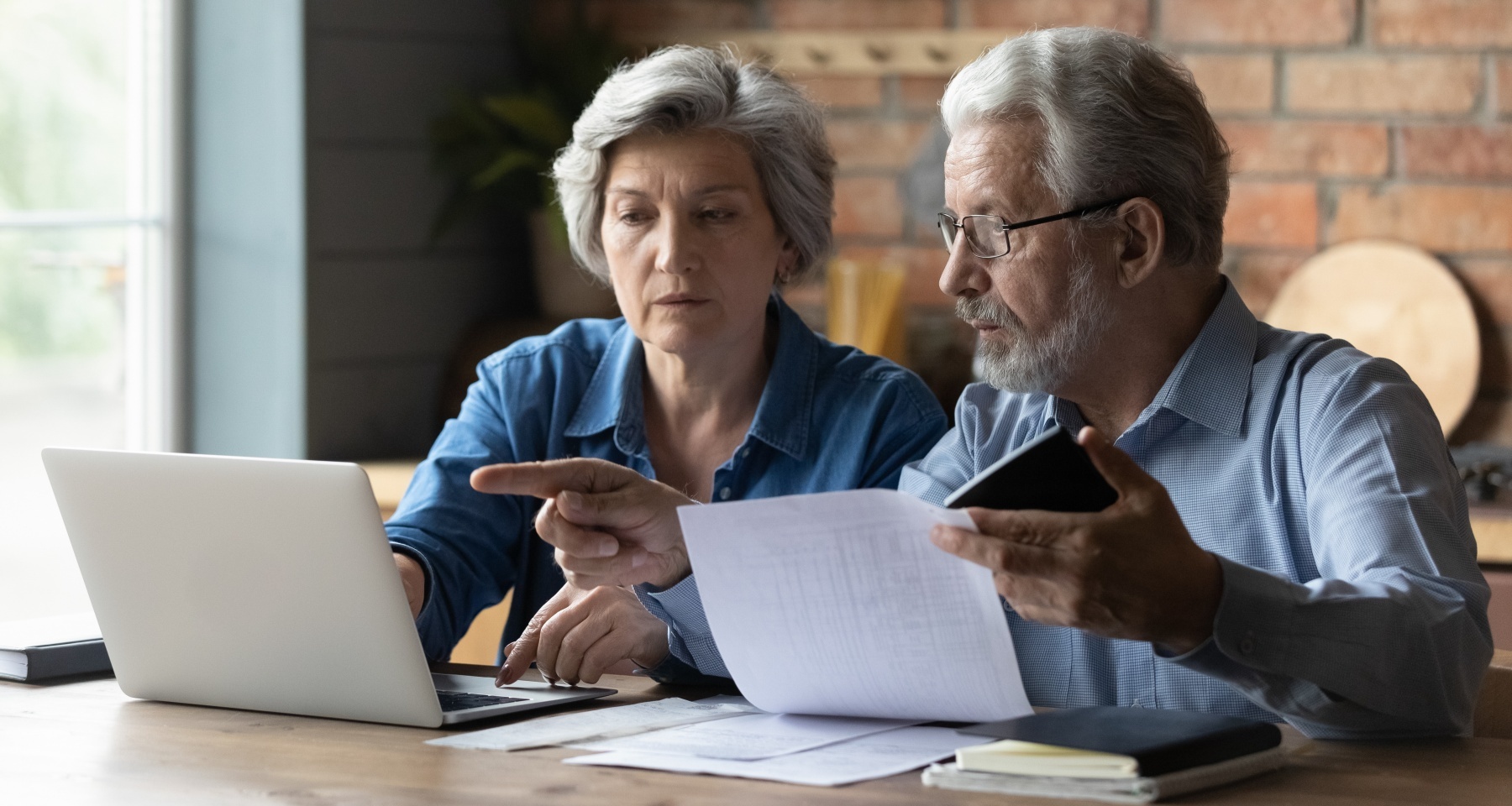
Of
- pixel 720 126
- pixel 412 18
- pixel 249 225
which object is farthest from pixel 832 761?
pixel 412 18

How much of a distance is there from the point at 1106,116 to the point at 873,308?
5.20 ft

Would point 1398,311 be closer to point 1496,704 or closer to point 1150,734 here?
point 1496,704

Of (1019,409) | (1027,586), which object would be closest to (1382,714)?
(1027,586)

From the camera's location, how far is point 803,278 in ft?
7.27

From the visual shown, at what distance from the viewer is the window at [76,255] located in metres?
2.94

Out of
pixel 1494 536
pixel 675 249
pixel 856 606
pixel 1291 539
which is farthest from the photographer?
pixel 1494 536

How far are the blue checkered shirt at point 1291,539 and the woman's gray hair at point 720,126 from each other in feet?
1.40

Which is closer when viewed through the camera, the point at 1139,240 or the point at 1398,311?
the point at 1139,240

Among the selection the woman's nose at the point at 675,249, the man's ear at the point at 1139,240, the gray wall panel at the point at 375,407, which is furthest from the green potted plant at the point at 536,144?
the man's ear at the point at 1139,240

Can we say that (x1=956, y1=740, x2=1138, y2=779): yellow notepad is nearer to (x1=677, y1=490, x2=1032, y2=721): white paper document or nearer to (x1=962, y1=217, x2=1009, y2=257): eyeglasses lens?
(x1=677, y1=490, x2=1032, y2=721): white paper document

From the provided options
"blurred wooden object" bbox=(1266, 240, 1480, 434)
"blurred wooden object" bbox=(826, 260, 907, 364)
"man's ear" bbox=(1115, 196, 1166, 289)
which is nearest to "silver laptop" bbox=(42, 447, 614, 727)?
"man's ear" bbox=(1115, 196, 1166, 289)

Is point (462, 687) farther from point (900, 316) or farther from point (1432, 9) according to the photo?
point (1432, 9)

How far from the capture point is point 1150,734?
1159 millimetres

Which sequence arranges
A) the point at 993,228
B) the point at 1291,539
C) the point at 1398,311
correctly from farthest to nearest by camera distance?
the point at 1398,311
the point at 993,228
the point at 1291,539
